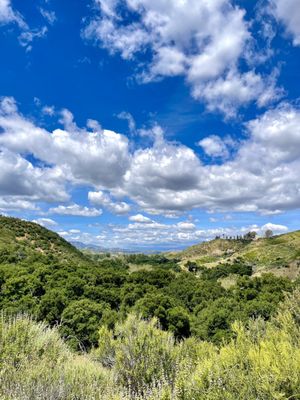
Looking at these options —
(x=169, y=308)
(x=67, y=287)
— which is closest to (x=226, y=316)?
(x=169, y=308)

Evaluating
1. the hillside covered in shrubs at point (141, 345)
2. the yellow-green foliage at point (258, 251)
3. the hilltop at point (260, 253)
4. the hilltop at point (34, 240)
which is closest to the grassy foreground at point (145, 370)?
the hillside covered in shrubs at point (141, 345)

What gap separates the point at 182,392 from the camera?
693 centimetres

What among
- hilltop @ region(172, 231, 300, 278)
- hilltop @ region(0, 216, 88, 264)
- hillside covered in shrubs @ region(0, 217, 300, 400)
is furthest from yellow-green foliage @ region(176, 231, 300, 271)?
hillside covered in shrubs @ region(0, 217, 300, 400)

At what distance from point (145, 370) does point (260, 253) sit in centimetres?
8021

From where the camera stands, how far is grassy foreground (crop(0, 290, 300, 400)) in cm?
693

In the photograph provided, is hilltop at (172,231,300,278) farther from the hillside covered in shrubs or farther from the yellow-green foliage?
the hillside covered in shrubs

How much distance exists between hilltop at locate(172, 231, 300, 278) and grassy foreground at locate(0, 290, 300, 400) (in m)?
46.3

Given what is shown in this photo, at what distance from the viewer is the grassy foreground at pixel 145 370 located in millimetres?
6934

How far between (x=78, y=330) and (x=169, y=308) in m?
6.44

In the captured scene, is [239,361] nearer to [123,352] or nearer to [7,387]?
[123,352]

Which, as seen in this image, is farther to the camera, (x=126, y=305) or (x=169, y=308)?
(x=126, y=305)

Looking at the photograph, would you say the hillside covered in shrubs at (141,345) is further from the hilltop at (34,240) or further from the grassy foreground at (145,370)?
the hilltop at (34,240)

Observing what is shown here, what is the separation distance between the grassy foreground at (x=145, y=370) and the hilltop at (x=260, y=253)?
46.3 m

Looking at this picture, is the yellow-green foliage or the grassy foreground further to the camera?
the yellow-green foliage
